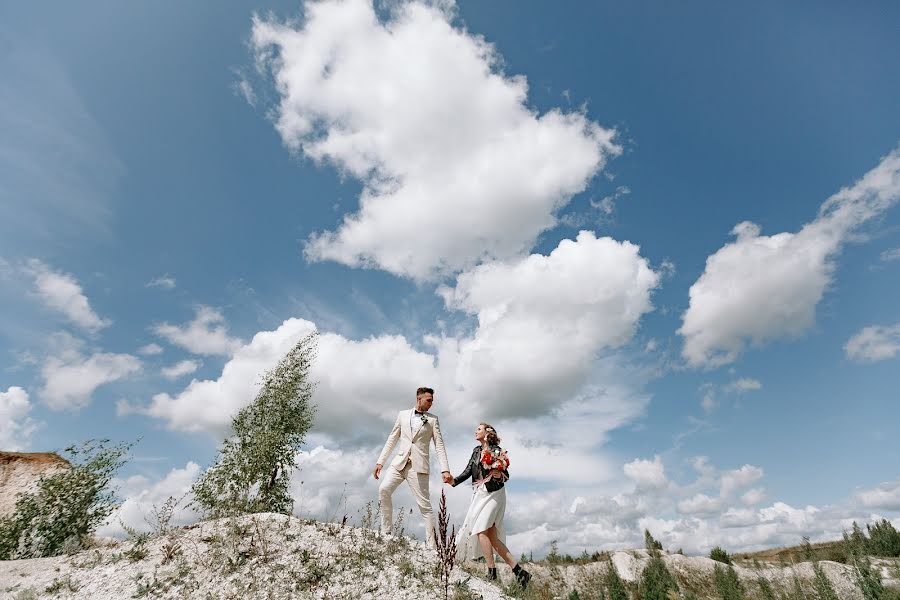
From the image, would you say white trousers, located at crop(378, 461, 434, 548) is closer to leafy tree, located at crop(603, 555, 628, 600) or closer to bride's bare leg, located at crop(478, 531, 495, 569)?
bride's bare leg, located at crop(478, 531, 495, 569)

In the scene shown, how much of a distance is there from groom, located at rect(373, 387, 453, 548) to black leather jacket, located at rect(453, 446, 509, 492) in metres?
0.25

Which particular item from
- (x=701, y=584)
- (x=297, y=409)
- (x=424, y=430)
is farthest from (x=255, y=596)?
(x=701, y=584)

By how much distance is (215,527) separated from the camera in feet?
29.1

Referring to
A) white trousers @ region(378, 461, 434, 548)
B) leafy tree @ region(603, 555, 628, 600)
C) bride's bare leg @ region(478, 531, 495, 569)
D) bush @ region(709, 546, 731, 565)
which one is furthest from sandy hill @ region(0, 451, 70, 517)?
bush @ region(709, 546, 731, 565)

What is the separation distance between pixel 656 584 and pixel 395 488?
866 inches

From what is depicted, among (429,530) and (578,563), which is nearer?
(429,530)

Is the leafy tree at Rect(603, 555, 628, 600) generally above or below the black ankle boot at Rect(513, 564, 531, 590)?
above

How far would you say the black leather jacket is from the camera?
9.02 metres

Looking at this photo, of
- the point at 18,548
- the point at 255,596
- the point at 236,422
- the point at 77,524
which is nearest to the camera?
the point at 255,596

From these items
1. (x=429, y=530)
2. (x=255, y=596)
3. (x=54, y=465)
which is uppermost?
(x=54, y=465)

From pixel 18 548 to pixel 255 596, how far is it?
1523 cm

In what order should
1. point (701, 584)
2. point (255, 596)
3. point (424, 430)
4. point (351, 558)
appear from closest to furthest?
point (255, 596)
point (351, 558)
point (424, 430)
point (701, 584)

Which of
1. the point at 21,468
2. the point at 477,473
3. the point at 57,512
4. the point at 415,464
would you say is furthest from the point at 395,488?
the point at 21,468

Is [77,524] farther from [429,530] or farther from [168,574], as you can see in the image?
[429,530]
